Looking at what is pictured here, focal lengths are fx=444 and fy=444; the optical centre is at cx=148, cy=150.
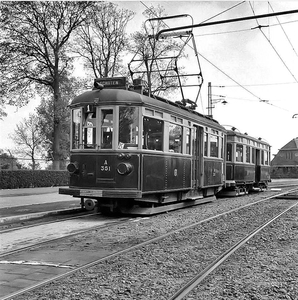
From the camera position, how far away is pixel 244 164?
21.8 m

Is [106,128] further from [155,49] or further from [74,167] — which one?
[155,49]

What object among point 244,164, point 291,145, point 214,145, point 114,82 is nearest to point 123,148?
point 114,82

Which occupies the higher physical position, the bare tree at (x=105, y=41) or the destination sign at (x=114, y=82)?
the bare tree at (x=105, y=41)

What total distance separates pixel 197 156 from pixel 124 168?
4609mm

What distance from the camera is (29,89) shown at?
2753cm

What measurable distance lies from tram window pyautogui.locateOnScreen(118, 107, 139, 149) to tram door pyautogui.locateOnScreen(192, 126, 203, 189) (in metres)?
3.71

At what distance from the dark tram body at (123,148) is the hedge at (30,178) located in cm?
1175

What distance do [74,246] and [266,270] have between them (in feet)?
10.5

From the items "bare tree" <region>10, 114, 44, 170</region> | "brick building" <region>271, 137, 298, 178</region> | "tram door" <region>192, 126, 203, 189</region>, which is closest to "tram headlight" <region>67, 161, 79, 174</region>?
"tram door" <region>192, 126, 203, 189</region>

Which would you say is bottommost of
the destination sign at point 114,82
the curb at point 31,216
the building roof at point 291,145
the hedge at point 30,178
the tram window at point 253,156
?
the curb at point 31,216

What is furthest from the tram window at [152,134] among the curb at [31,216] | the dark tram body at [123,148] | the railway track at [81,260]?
the railway track at [81,260]

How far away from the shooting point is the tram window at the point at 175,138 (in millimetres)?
12391

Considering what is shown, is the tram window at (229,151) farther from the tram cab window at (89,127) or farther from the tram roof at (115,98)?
the tram cab window at (89,127)

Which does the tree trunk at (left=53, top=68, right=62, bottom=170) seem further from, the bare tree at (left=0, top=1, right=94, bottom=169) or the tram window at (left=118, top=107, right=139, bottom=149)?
the tram window at (left=118, top=107, right=139, bottom=149)
